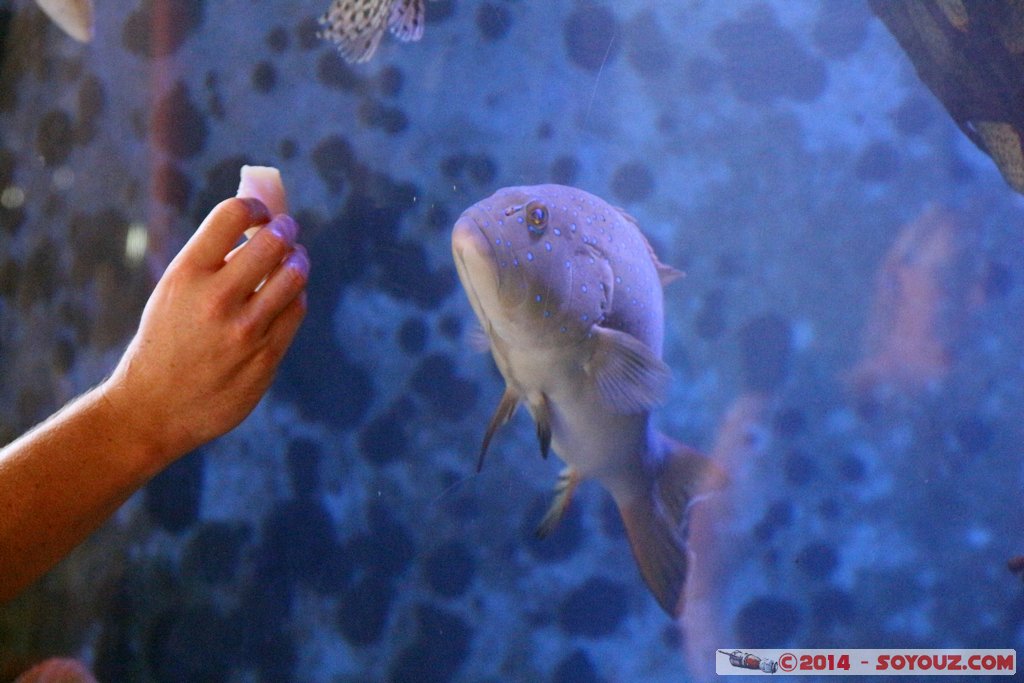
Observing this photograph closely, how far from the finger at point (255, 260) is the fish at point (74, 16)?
1.73 m

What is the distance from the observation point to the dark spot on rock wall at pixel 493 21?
74.5 inches

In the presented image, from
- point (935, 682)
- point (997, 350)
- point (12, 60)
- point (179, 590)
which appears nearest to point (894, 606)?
point (935, 682)

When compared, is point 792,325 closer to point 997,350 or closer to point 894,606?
point 997,350

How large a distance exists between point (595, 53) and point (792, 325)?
0.74 metres

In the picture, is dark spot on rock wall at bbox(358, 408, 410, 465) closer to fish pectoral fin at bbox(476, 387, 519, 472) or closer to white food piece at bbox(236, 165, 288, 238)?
fish pectoral fin at bbox(476, 387, 519, 472)

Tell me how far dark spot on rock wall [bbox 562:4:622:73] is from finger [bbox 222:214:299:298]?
1082 mm

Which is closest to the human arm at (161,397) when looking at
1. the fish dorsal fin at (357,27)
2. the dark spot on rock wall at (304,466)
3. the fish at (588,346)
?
the fish at (588,346)

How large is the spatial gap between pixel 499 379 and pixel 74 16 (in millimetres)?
1624

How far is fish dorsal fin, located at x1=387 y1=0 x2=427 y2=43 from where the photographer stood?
1905 millimetres

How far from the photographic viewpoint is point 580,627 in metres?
1.80

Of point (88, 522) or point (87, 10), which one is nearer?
point (88, 522)

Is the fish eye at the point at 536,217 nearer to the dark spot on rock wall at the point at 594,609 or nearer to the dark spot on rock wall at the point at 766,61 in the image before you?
the dark spot on rock wall at the point at 766,61

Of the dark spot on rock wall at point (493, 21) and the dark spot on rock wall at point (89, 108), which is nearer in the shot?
the dark spot on rock wall at point (493, 21)

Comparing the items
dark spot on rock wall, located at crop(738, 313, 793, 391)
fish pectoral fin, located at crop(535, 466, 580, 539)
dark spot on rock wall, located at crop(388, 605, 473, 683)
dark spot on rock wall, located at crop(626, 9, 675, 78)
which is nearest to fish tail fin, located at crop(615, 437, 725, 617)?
fish pectoral fin, located at crop(535, 466, 580, 539)
